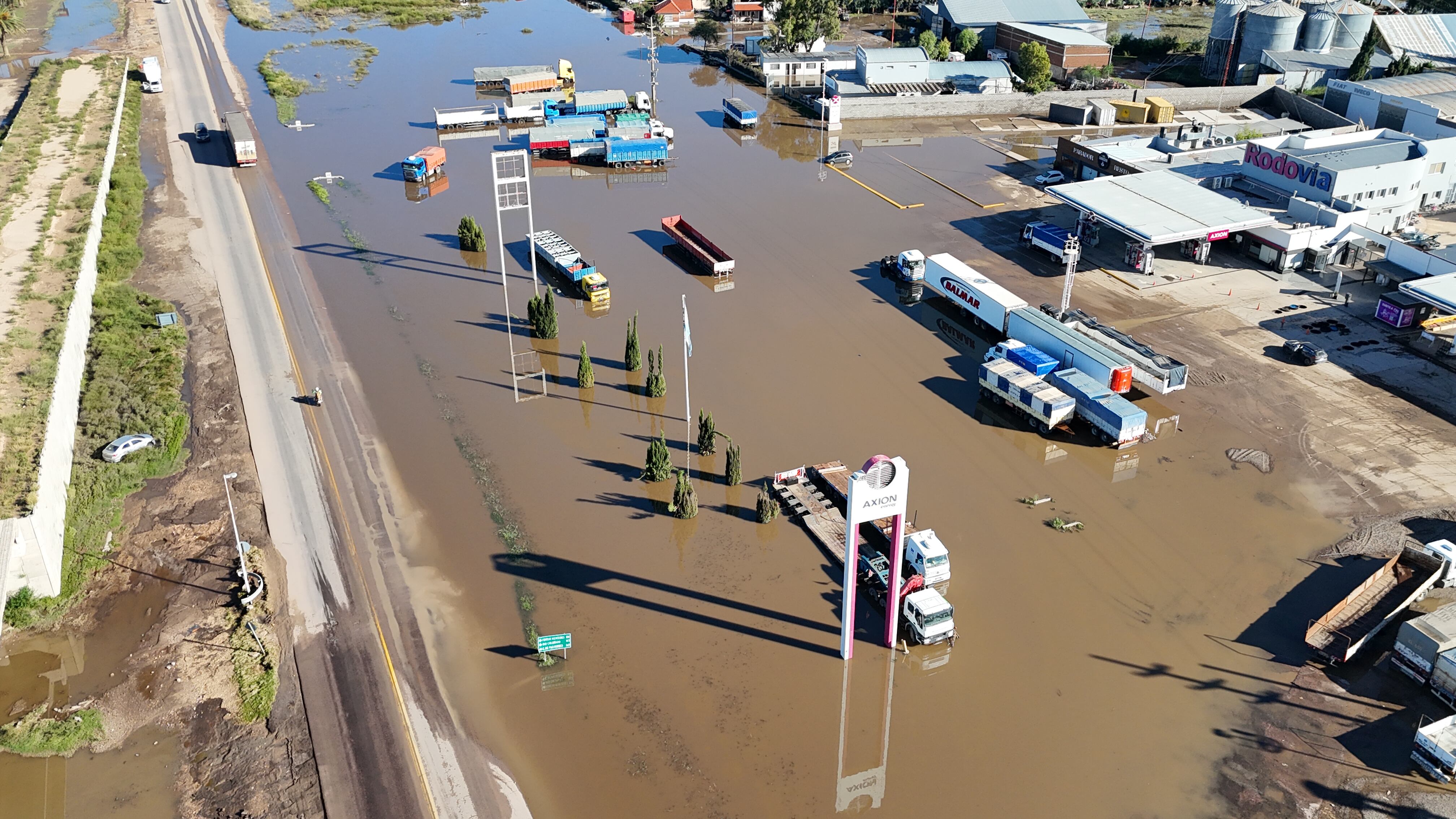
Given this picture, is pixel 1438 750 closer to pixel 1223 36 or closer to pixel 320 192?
pixel 320 192

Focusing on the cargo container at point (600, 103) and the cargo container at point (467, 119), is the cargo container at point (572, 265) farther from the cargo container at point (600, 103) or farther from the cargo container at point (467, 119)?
the cargo container at point (600, 103)

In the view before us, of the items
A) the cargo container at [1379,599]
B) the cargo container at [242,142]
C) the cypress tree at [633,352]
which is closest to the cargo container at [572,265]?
the cypress tree at [633,352]

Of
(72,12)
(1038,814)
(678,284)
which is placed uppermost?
(72,12)

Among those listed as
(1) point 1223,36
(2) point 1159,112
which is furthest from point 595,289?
(1) point 1223,36

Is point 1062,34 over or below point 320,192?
over

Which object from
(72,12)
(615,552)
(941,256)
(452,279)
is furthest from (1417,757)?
(72,12)

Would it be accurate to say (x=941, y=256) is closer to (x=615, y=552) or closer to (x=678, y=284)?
(x=678, y=284)

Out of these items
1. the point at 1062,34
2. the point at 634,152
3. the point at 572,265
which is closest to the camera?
the point at 572,265
